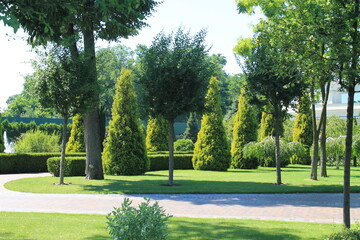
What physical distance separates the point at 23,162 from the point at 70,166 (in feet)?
13.5

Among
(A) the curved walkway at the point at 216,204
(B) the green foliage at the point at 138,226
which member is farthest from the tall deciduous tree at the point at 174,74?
(B) the green foliage at the point at 138,226

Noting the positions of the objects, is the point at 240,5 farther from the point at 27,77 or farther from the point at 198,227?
the point at 198,227

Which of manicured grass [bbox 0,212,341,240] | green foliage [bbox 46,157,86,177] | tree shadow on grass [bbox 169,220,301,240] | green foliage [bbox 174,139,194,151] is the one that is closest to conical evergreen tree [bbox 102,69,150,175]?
green foliage [bbox 46,157,86,177]

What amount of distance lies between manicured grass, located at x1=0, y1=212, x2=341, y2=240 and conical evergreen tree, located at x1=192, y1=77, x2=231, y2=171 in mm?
14524

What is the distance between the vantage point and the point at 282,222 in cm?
806

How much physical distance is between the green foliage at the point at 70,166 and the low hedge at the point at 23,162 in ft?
10.3

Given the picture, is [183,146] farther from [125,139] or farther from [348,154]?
[348,154]

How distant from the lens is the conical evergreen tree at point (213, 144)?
74.8 feet

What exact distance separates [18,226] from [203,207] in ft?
14.8

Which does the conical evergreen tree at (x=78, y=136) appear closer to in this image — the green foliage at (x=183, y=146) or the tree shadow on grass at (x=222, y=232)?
the green foliage at (x=183, y=146)

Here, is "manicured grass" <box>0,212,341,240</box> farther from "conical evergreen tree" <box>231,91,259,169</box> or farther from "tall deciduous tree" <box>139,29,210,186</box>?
"conical evergreen tree" <box>231,91,259,169</box>

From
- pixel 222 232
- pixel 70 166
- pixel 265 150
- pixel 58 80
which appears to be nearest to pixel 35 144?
pixel 70 166

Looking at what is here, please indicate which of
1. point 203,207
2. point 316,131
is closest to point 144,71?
point 203,207

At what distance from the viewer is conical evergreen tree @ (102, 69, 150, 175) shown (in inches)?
746
